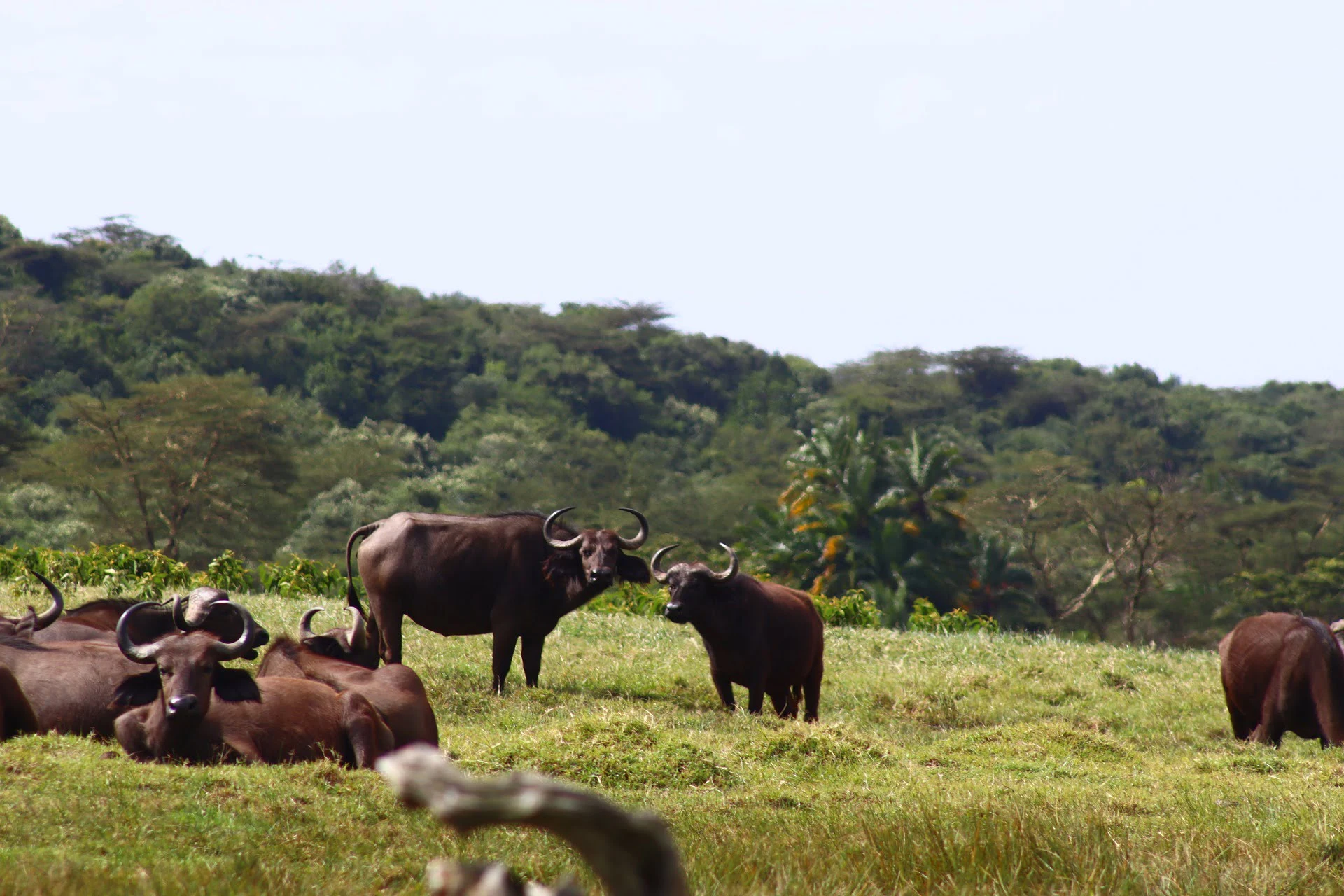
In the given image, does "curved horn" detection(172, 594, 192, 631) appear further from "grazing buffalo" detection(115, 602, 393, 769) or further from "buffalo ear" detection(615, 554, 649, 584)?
"buffalo ear" detection(615, 554, 649, 584)

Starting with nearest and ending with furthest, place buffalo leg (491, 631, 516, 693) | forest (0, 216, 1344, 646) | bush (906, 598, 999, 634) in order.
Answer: buffalo leg (491, 631, 516, 693)
bush (906, 598, 999, 634)
forest (0, 216, 1344, 646)

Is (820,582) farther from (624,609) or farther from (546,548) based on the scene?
(546,548)

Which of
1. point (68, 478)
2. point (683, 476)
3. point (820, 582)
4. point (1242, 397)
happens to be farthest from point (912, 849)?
point (1242, 397)

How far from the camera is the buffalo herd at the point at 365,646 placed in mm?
7566

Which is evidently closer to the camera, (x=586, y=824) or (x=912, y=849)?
(x=586, y=824)

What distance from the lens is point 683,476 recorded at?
61375 millimetres

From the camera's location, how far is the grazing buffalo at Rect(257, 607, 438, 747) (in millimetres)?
8344

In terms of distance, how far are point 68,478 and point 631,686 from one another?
35.2 metres

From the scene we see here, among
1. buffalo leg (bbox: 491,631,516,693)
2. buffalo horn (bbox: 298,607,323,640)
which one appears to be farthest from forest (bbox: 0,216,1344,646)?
buffalo horn (bbox: 298,607,323,640)

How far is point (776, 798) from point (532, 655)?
4.88m

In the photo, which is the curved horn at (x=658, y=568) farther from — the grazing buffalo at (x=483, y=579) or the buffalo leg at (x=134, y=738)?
the buffalo leg at (x=134, y=738)

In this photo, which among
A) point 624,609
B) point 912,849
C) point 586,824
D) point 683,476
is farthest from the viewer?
point 683,476

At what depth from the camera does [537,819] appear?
173 cm

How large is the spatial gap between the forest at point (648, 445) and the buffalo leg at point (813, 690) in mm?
17029
